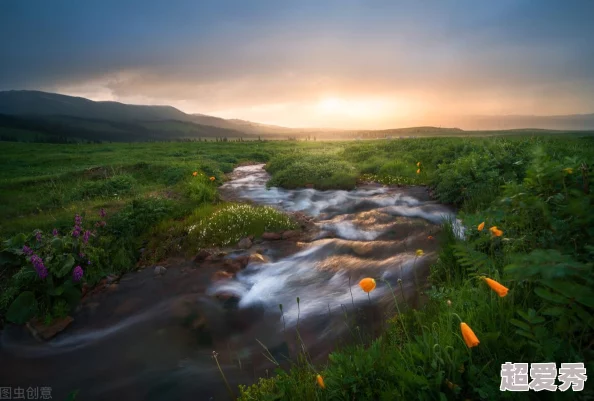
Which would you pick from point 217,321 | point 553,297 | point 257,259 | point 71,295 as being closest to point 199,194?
point 257,259

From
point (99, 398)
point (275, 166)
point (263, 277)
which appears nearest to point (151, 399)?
point (99, 398)

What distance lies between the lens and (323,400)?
8.11 ft

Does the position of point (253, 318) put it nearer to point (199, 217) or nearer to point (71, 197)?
point (199, 217)

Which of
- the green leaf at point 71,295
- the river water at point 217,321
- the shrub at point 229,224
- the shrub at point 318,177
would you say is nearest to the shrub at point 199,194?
the shrub at point 229,224

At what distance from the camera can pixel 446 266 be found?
452 centimetres

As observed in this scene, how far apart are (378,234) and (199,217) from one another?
5.45 m

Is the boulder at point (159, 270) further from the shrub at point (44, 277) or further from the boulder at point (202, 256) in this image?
the shrub at point (44, 277)

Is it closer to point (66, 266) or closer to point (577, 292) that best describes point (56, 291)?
point (66, 266)

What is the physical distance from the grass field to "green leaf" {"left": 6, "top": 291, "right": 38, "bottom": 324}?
17 millimetres

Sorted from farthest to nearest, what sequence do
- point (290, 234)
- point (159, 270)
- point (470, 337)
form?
point (290, 234)
point (159, 270)
point (470, 337)

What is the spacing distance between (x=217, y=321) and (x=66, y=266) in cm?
311

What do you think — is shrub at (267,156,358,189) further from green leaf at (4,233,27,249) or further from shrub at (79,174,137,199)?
green leaf at (4,233,27,249)

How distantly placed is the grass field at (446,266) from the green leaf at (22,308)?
17mm

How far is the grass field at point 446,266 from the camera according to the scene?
203cm
